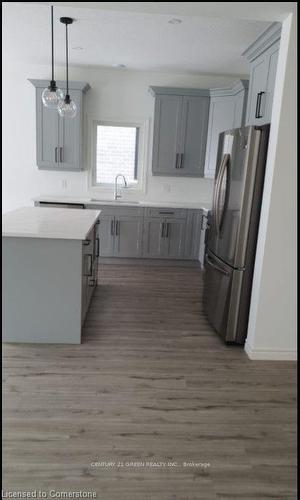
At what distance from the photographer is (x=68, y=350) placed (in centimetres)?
275

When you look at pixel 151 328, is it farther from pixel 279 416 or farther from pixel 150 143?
pixel 150 143

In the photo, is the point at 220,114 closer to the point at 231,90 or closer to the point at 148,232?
the point at 231,90

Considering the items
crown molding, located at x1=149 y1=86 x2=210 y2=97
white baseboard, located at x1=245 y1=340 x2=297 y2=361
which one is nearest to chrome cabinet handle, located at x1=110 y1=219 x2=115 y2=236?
crown molding, located at x1=149 y1=86 x2=210 y2=97

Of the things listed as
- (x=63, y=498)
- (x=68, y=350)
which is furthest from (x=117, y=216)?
(x=63, y=498)

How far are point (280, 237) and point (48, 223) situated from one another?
6.20ft

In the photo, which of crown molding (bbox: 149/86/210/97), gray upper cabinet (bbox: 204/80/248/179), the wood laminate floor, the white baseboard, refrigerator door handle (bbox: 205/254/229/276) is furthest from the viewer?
crown molding (bbox: 149/86/210/97)

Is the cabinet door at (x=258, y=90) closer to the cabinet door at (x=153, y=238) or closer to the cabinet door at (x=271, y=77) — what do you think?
the cabinet door at (x=271, y=77)

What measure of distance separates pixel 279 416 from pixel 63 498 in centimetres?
131

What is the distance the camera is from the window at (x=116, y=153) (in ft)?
17.9

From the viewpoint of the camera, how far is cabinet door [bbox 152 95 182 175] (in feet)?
16.5

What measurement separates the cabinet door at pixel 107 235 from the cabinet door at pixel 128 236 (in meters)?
0.06

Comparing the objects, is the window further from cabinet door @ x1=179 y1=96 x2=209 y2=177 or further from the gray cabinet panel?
the gray cabinet panel

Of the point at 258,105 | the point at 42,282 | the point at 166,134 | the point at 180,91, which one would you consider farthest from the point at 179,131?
the point at 42,282

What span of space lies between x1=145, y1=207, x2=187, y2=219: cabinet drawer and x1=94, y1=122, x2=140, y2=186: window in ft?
2.60
